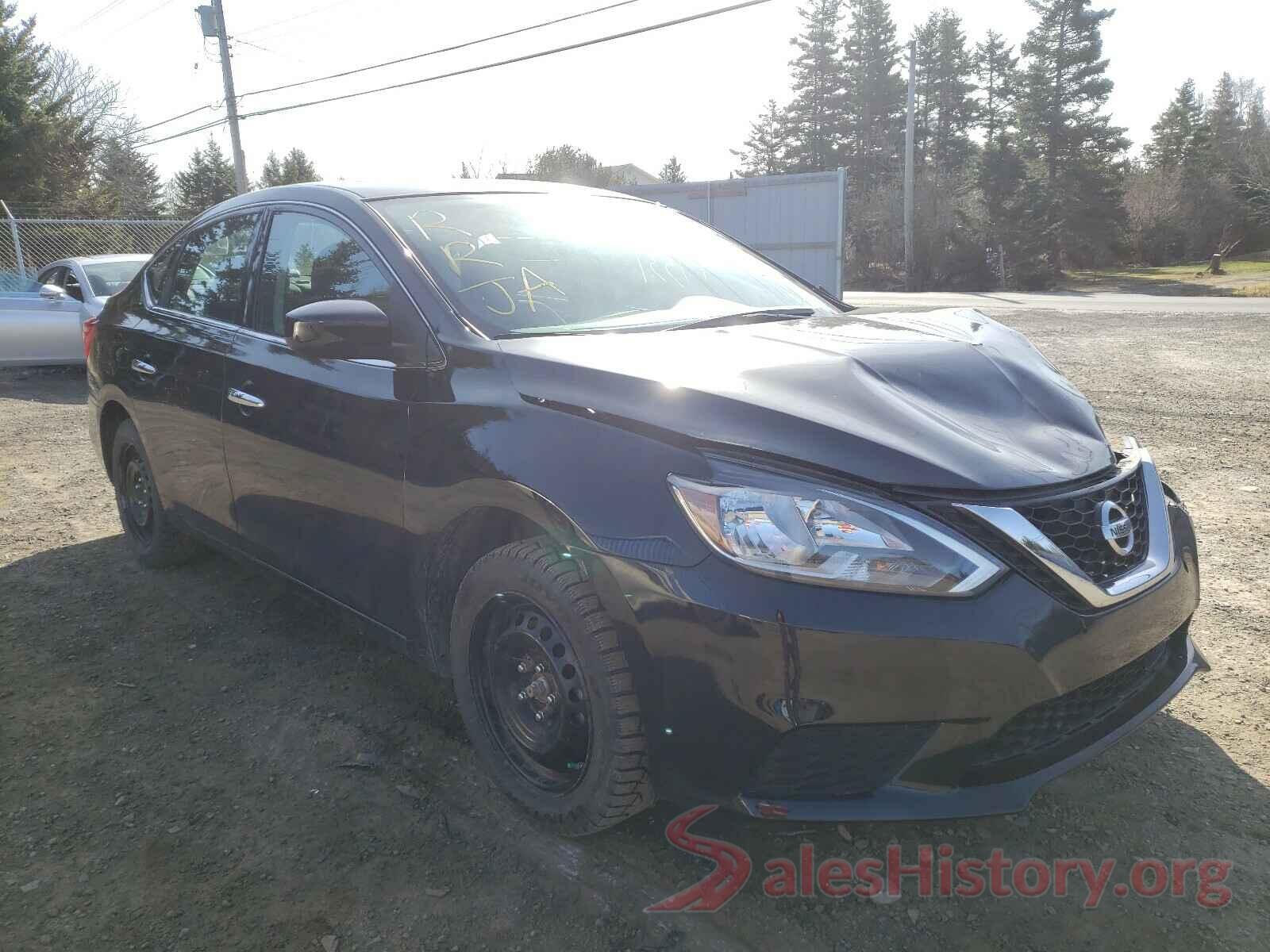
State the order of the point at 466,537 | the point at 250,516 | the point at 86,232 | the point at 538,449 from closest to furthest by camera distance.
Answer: the point at 538,449 → the point at 466,537 → the point at 250,516 → the point at 86,232

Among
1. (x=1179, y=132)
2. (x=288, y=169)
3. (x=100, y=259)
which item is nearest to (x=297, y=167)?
(x=288, y=169)

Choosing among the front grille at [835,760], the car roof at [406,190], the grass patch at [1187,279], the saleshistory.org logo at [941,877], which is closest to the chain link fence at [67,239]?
the car roof at [406,190]

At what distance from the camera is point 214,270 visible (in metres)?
3.65

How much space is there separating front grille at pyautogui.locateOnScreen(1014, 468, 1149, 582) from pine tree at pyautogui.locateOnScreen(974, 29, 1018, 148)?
176 feet

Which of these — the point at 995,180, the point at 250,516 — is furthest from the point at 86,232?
the point at 995,180

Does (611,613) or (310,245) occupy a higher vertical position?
(310,245)

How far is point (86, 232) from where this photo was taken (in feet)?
62.7

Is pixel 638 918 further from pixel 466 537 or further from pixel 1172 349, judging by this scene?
pixel 1172 349

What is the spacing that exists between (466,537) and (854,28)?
58030mm

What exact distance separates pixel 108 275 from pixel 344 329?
1002 cm

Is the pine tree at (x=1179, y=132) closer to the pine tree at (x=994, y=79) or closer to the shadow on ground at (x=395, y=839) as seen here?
the pine tree at (x=994, y=79)

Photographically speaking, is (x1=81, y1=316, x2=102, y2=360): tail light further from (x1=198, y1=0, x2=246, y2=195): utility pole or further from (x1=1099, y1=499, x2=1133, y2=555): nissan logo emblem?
(x1=198, y1=0, x2=246, y2=195): utility pole

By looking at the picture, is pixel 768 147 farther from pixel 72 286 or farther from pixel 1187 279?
pixel 72 286

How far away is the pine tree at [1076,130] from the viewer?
42.4 m
